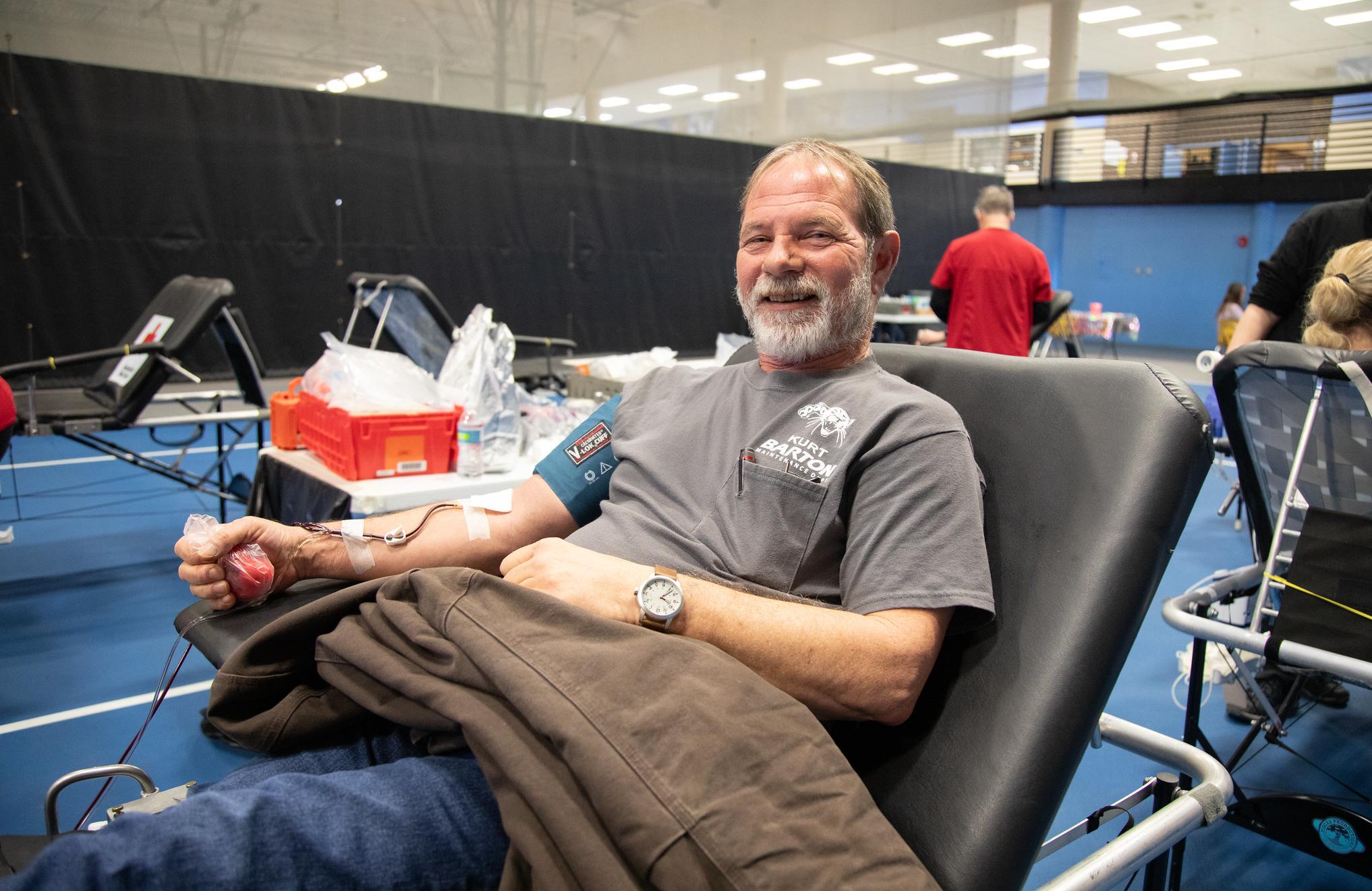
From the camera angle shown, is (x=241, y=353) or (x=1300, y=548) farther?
(x=241, y=353)

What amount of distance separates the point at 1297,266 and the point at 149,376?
3.83 m

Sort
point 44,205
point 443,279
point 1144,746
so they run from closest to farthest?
point 1144,746 → point 44,205 → point 443,279

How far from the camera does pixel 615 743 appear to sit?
32.8 inches

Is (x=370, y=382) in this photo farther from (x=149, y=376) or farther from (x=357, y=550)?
(x=357, y=550)

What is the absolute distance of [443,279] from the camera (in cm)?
723

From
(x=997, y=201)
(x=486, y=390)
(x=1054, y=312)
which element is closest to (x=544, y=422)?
(x=486, y=390)

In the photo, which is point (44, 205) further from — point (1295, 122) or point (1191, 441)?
point (1295, 122)

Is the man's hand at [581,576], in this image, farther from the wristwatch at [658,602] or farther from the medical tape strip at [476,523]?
the medical tape strip at [476,523]

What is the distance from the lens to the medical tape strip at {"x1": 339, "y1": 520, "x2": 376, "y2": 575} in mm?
1460

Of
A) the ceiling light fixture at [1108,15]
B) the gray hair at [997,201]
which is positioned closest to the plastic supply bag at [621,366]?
the gray hair at [997,201]

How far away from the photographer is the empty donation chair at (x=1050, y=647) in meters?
0.96

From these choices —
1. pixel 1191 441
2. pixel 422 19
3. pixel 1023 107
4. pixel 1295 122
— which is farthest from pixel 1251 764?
pixel 1023 107

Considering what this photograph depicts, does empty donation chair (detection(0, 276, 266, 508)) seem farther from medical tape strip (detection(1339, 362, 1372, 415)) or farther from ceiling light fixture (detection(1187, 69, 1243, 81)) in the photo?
ceiling light fixture (detection(1187, 69, 1243, 81))

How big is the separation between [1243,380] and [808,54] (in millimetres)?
10599
